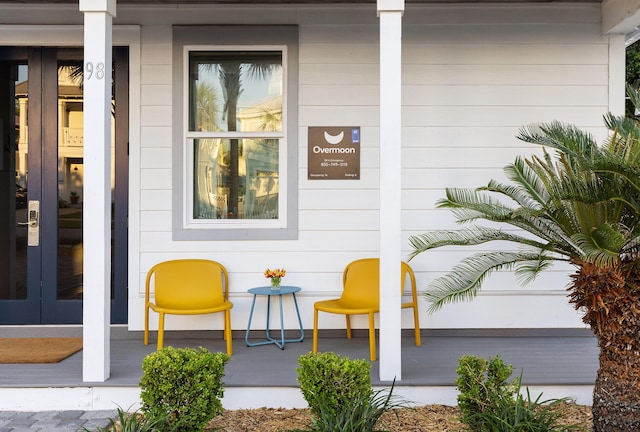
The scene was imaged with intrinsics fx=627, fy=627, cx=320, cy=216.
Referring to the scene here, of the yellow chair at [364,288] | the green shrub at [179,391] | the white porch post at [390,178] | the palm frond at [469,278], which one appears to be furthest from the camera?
the yellow chair at [364,288]

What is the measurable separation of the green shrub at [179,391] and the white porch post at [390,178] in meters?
1.16

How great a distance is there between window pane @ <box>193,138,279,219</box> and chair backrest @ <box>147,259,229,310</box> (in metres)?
0.44

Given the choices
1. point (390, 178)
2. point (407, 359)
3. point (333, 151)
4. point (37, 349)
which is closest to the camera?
point (390, 178)

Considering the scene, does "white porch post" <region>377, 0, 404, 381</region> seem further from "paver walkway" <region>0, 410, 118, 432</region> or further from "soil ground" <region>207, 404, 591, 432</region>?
"paver walkway" <region>0, 410, 118, 432</region>

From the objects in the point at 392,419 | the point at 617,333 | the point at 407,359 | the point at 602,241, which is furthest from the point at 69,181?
the point at 617,333

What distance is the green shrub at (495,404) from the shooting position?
9.84 ft

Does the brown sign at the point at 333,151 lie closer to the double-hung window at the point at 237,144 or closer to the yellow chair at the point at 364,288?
the double-hung window at the point at 237,144

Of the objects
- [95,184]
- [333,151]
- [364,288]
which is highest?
[333,151]

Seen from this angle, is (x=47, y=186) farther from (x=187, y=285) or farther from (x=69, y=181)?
Result: (x=187, y=285)

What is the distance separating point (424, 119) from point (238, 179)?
160 centimetres

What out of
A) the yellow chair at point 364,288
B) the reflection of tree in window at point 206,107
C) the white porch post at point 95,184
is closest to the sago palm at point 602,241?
the yellow chair at point 364,288

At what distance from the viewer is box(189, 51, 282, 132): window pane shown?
5125 millimetres

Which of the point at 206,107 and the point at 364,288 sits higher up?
the point at 206,107

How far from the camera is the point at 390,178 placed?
12.3 ft
